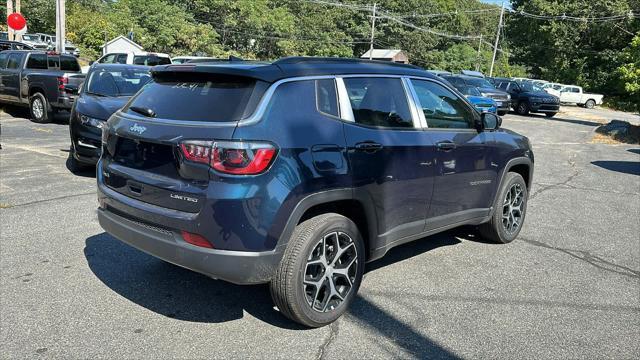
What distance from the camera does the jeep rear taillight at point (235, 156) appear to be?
3.17 m

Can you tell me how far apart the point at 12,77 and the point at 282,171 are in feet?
44.8

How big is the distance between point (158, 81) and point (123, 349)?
1942 millimetres

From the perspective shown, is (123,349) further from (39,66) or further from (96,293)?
(39,66)

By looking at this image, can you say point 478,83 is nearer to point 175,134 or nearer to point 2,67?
point 2,67

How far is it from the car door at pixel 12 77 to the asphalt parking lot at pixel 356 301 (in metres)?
8.94

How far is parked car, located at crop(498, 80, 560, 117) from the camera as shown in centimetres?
2605

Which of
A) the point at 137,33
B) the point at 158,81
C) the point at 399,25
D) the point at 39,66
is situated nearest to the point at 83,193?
the point at 158,81

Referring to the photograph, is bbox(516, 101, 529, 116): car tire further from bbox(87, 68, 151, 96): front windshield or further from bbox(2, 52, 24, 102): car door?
bbox(2, 52, 24, 102): car door

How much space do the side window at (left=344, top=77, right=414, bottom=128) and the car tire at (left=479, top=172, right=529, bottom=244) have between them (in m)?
1.77

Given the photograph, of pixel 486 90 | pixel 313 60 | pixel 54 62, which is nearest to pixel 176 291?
pixel 313 60

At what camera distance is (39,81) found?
1345 centimetres

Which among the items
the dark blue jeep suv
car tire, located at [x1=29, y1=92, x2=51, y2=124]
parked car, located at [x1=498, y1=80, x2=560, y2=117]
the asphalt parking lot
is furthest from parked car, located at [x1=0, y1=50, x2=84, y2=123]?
parked car, located at [x1=498, y1=80, x2=560, y2=117]

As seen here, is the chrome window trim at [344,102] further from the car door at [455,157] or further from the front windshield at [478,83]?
the front windshield at [478,83]

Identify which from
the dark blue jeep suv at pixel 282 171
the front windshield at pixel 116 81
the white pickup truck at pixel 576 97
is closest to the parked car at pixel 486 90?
the front windshield at pixel 116 81
